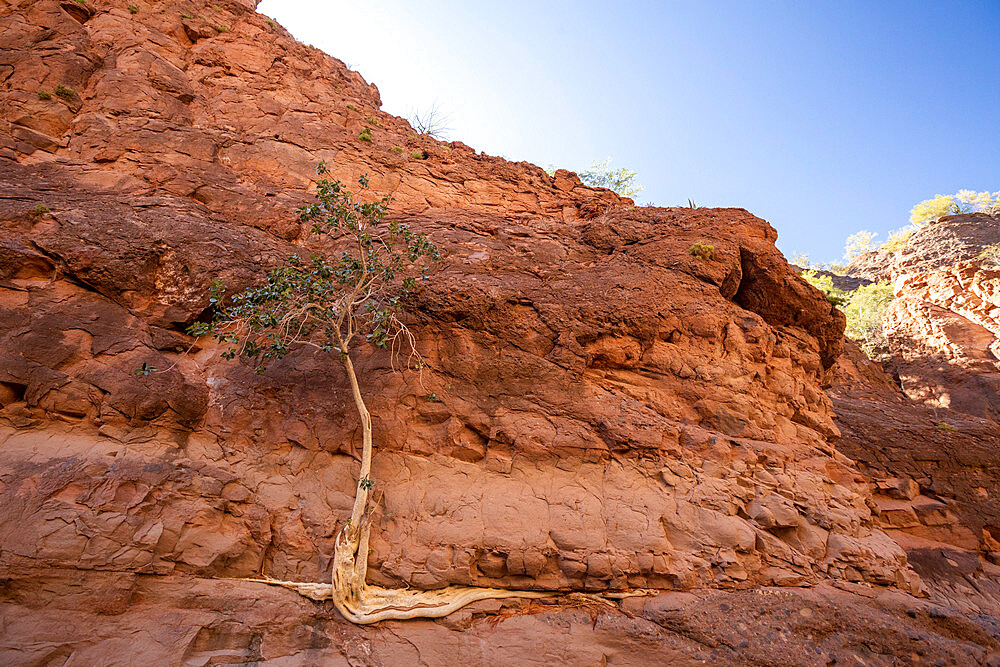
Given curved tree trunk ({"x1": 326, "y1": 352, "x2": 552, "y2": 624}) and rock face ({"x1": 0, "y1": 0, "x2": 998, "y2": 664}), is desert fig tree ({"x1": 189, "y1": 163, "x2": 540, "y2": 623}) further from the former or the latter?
rock face ({"x1": 0, "y1": 0, "x2": 998, "y2": 664})

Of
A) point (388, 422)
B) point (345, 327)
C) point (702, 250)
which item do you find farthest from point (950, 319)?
point (345, 327)

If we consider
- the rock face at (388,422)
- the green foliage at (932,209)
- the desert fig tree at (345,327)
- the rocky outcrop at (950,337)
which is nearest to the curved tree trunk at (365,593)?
the desert fig tree at (345,327)

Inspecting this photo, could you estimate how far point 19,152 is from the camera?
8.87 m

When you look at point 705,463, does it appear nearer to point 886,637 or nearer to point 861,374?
point 886,637

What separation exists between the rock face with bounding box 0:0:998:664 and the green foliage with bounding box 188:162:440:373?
22.7 inches

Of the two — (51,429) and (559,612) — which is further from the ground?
(51,429)

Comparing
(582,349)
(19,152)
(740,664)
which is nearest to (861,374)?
(582,349)

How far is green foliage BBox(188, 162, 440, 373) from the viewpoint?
7.62 metres

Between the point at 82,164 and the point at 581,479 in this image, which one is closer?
the point at 581,479

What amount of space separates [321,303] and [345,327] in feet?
3.19

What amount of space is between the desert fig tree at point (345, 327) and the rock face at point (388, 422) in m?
0.27

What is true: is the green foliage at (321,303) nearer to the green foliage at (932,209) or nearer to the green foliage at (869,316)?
the green foliage at (869,316)

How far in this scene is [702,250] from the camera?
10297mm

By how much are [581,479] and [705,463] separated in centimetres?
237
